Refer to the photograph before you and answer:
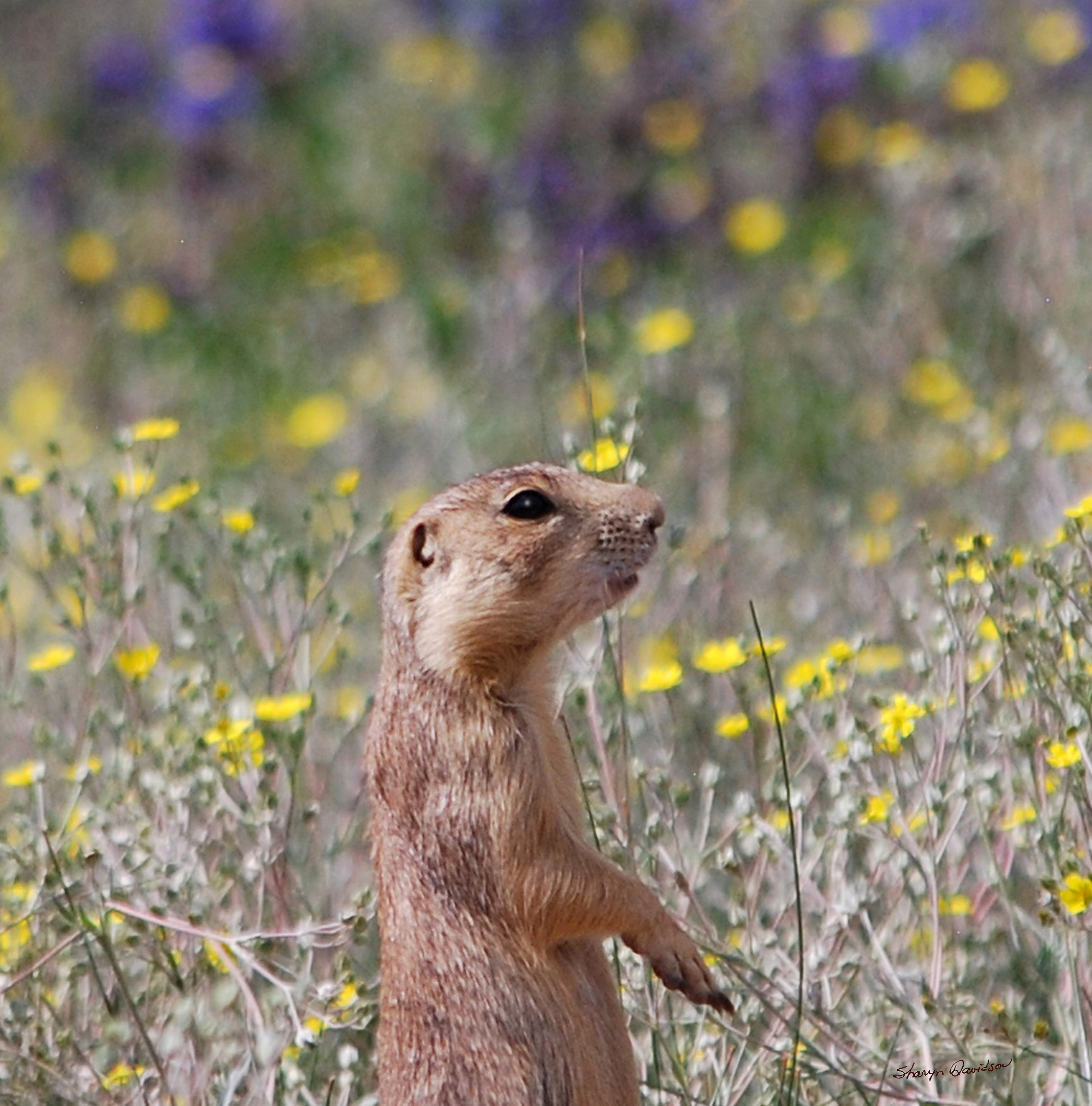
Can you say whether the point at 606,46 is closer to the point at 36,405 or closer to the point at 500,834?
the point at 36,405

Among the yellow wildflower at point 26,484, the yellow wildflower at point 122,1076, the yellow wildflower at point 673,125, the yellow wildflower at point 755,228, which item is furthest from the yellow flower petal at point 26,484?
the yellow wildflower at point 673,125

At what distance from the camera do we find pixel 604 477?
4.04m

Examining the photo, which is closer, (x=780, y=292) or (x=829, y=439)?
(x=829, y=439)

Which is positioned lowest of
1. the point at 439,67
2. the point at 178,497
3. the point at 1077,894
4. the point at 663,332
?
the point at 1077,894

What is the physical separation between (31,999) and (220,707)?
2.30 feet

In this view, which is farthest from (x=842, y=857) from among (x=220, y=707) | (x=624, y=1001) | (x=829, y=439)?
(x=829, y=439)

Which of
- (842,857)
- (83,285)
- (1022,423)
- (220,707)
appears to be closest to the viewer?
(842,857)

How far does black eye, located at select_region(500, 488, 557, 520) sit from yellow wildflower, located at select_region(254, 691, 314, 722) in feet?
2.13

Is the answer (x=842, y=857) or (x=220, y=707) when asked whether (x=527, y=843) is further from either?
(x=220, y=707)

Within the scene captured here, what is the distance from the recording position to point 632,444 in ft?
11.5

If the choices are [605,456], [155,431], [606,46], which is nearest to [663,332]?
[155,431]

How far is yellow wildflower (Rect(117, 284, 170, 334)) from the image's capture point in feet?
25.1

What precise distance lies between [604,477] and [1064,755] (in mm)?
1364
